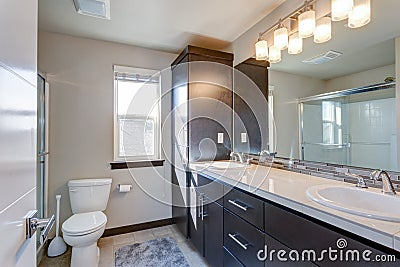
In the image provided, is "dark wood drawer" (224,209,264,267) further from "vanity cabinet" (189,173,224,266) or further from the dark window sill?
the dark window sill

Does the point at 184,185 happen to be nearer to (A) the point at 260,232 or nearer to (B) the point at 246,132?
(B) the point at 246,132

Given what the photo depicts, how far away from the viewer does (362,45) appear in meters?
1.42

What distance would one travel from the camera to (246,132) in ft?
8.38

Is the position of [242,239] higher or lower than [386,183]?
lower

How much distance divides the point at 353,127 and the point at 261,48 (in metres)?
1.11

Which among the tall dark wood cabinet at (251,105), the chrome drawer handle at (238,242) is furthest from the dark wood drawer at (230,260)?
the tall dark wood cabinet at (251,105)

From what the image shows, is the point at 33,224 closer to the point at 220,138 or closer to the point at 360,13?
the point at 360,13

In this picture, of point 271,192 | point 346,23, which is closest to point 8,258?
point 271,192

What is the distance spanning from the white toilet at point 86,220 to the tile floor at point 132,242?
0.14 metres

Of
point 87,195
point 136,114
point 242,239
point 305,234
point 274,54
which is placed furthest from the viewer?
point 136,114

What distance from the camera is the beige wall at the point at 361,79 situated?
1294mm

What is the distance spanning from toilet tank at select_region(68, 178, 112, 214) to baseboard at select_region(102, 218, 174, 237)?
0.40 metres

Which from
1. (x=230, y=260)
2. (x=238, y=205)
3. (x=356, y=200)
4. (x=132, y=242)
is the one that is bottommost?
(x=132, y=242)

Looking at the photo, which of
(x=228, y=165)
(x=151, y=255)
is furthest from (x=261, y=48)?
(x=151, y=255)
